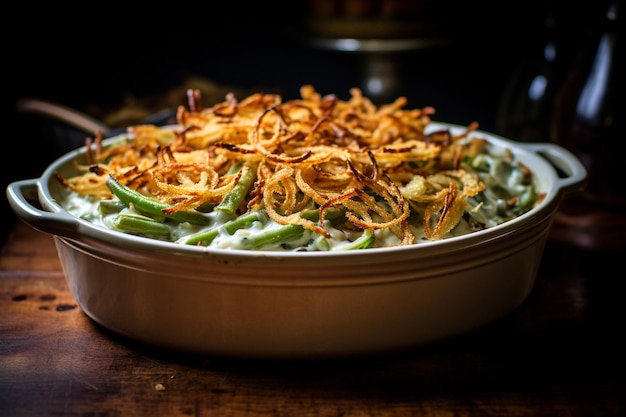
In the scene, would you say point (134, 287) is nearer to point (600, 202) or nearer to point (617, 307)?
point (617, 307)

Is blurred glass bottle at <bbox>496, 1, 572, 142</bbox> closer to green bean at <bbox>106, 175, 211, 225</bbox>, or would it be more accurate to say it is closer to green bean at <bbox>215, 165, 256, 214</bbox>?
green bean at <bbox>215, 165, 256, 214</bbox>

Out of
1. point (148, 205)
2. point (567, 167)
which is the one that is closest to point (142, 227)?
point (148, 205)

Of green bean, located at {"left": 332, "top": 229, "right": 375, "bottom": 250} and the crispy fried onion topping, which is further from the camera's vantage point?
the crispy fried onion topping

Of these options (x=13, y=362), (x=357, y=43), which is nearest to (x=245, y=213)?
(x=13, y=362)

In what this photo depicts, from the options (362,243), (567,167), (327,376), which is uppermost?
(362,243)

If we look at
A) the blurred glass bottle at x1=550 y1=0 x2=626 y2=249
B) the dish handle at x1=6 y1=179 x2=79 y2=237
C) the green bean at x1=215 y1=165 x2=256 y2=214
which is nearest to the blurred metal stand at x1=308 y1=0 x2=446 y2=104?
the blurred glass bottle at x1=550 y1=0 x2=626 y2=249

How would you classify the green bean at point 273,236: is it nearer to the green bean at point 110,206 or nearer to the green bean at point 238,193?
the green bean at point 238,193

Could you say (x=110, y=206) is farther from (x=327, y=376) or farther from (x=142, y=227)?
(x=327, y=376)
